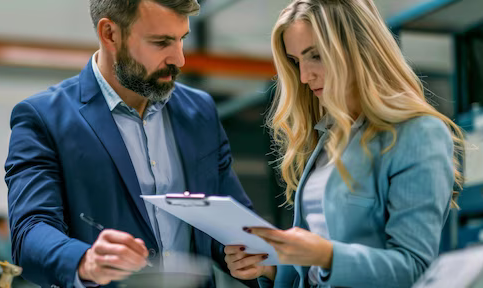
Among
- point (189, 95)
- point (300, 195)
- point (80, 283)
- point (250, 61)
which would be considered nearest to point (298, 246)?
point (300, 195)

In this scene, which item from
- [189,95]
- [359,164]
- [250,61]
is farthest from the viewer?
[250,61]

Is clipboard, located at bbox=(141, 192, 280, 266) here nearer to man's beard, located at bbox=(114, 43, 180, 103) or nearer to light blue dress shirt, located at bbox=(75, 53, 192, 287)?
light blue dress shirt, located at bbox=(75, 53, 192, 287)

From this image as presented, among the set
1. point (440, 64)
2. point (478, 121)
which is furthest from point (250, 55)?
point (478, 121)

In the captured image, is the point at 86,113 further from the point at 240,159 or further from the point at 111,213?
the point at 240,159

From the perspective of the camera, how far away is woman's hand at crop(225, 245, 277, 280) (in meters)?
1.78

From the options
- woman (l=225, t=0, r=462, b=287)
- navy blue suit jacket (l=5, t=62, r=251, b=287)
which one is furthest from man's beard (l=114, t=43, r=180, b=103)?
woman (l=225, t=0, r=462, b=287)

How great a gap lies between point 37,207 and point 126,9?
28.1 inches

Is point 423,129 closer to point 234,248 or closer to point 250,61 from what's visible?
point 234,248

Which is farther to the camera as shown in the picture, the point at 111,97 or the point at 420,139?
the point at 111,97

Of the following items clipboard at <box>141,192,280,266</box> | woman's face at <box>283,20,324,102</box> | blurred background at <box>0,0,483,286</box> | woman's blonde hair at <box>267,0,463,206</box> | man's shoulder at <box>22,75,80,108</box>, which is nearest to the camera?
clipboard at <box>141,192,280,266</box>

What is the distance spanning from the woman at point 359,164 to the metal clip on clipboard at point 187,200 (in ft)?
0.44

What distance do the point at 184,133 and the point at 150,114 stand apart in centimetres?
13

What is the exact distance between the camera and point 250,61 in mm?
8711

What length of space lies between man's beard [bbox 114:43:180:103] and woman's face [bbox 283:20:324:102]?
1.66 ft
